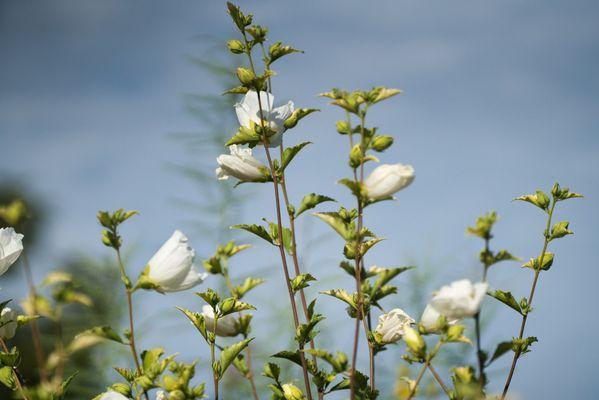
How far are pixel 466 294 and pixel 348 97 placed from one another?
32 cm

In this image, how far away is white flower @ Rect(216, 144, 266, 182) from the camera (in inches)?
37.9

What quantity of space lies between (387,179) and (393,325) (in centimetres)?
25

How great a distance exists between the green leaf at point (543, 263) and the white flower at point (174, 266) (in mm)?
550

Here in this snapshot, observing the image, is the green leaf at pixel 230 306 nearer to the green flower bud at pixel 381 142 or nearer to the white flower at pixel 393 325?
the white flower at pixel 393 325

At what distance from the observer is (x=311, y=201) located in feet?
3.24

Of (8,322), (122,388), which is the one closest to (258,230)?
(122,388)

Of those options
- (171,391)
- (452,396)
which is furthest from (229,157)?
(452,396)

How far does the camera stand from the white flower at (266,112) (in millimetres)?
→ 1016

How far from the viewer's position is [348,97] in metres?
0.88

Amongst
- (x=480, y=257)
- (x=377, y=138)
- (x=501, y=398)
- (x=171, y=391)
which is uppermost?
(x=377, y=138)

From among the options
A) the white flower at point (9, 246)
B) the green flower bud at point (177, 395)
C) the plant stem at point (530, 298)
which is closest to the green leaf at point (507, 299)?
the plant stem at point (530, 298)

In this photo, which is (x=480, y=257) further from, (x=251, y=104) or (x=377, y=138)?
(x=251, y=104)

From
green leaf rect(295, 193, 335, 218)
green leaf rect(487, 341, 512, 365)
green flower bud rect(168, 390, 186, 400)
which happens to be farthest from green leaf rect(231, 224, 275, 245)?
green leaf rect(487, 341, 512, 365)

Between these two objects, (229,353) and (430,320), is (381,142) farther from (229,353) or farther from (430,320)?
(229,353)
